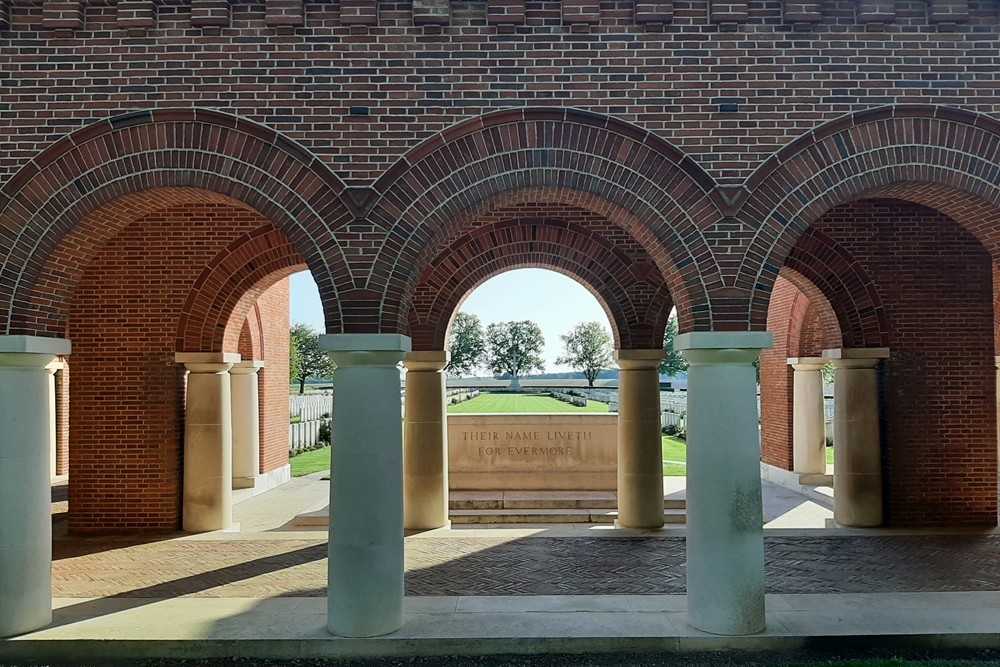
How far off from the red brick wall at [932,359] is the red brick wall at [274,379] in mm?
12591

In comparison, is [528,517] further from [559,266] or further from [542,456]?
[559,266]

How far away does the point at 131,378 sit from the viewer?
11094mm

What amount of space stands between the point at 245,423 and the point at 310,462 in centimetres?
634

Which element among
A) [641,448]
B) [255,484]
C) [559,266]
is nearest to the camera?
[641,448]

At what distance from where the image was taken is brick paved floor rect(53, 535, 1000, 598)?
832cm

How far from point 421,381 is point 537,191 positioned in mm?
5544

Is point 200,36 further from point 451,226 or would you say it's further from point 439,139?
point 451,226

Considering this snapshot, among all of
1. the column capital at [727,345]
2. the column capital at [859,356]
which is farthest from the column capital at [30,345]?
the column capital at [859,356]

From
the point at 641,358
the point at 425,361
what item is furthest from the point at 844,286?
the point at 425,361

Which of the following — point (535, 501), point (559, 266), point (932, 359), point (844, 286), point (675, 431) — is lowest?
point (675, 431)

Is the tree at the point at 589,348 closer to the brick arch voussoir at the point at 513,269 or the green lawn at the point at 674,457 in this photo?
the green lawn at the point at 674,457

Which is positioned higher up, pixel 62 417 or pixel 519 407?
pixel 62 417

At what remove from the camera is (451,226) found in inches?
284

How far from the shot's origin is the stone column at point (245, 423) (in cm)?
1558
